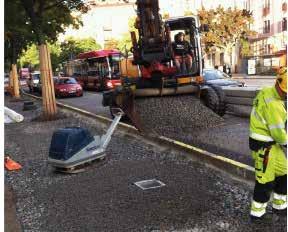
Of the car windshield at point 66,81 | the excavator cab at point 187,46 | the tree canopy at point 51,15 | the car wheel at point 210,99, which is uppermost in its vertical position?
the tree canopy at point 51,15

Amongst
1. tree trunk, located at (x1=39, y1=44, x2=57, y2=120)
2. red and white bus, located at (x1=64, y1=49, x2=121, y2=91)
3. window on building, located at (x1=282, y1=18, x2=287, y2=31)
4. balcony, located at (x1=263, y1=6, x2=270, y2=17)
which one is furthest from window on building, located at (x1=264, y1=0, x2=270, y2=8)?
tree trunk, located at (x1=39, y1=44, x2=57, y2=120)

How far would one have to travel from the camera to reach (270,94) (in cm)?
496

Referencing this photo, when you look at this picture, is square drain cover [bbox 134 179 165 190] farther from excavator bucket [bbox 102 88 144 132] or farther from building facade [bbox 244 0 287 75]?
building facade [bbox 244 0 287 75]

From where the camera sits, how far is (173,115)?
1234cm

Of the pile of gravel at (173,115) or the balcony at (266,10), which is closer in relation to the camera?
the pile of gravel at (173,115)

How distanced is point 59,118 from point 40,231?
37.8ft

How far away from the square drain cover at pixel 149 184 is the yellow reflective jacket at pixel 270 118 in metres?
2.34

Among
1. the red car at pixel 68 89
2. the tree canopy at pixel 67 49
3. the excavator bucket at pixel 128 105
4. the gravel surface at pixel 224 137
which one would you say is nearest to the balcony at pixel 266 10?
the tree canopy at pixel 67 49

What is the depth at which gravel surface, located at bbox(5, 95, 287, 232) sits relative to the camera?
5.54m

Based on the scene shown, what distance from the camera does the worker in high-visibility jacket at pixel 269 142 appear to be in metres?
4.87

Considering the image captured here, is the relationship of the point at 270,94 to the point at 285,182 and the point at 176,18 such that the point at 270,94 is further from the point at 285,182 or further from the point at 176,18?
the point at 176,18

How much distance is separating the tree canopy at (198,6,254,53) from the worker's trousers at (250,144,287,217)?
5017cm

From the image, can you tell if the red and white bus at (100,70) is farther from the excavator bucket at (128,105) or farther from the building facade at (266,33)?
the building facade at (266,33)

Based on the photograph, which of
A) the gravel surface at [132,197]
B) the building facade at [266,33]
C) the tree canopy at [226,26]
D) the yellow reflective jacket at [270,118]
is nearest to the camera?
the yellow reflective jacket at [270,118]
